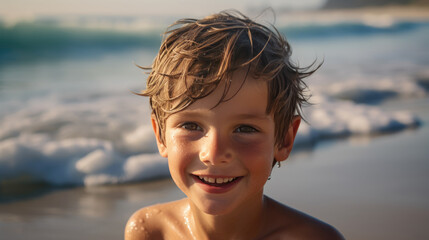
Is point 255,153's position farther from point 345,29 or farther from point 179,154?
point 345,29

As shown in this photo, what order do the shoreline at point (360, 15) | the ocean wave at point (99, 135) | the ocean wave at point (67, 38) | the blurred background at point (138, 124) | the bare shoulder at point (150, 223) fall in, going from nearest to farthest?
1. the bare shoulder at point (150, 223)
2. the blurred background at point (138, 124)
3. the ocean wave at point (99, 135)
4. the ocean wave at point (67, 38)
5. the shoreline at point (360, 15)

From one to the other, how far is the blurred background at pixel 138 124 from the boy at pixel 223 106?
0.47 m

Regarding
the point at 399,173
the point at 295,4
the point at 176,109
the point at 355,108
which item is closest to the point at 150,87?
the point at 176,109

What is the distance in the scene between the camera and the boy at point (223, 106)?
163 cm

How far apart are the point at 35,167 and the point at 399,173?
99.5 inches

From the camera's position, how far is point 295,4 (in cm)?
854

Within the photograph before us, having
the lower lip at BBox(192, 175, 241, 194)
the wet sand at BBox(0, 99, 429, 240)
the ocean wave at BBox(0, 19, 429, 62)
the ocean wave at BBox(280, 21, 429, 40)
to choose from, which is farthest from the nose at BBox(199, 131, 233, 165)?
the ocean wave at BBox(280, 21, 429, 40)

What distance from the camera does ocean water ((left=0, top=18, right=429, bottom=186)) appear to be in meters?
3.58

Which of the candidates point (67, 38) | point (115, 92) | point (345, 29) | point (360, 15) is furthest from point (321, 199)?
point (360, 15)

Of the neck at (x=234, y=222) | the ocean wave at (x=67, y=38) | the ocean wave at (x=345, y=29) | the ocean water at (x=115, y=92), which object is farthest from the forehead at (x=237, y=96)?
the ocean wave at (x=345, y=29)

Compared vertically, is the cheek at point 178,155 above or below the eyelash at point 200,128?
below

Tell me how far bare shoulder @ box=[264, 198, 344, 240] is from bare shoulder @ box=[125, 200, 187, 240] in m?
0.45

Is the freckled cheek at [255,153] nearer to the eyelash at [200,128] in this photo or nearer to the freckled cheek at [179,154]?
the eyelash at [200,128]

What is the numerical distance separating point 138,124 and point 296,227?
269cm
